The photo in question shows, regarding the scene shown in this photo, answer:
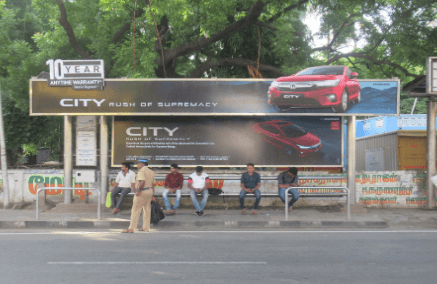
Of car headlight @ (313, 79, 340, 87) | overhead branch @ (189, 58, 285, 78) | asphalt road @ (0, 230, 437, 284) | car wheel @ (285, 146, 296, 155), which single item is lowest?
asphalt road @ (0, 230, 437, 284)

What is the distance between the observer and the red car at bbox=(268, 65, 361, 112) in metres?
12.0

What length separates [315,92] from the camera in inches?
471

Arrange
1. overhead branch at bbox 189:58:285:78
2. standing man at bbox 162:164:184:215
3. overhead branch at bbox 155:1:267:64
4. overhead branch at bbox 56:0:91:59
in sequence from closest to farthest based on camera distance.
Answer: standing man at bbox 162:164:184:215 < overhead branch at bbox 56:0:91:59 < overhead branch at bbox 155:1:267:64 < overhead branch at bbox 189:58:285:78

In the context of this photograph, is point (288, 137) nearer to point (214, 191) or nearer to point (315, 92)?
point (315, 92)

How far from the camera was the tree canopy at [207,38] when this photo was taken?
1612 cm

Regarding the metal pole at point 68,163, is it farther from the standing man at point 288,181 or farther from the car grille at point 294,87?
the car grille at point 294,87

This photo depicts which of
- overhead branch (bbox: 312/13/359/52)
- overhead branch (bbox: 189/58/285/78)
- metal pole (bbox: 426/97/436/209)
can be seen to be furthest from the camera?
overhead branch (bbox: 312/13/359/52)

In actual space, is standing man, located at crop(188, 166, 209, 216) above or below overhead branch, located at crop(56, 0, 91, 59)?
below


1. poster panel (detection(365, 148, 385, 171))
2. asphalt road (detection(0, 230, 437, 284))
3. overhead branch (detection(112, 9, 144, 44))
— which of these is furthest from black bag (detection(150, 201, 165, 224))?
overhead branch (detection(112, 9, 144, 44))

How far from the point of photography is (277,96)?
1206 cm

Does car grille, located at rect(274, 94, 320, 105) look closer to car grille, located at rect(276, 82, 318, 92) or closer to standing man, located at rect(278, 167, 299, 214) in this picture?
car grille, located at rect(276, 82, 318, 92)

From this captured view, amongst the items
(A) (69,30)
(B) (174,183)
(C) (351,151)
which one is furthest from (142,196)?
(A) (69,30)

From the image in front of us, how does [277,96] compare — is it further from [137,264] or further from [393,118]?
[393,118]

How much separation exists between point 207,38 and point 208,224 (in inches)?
346
